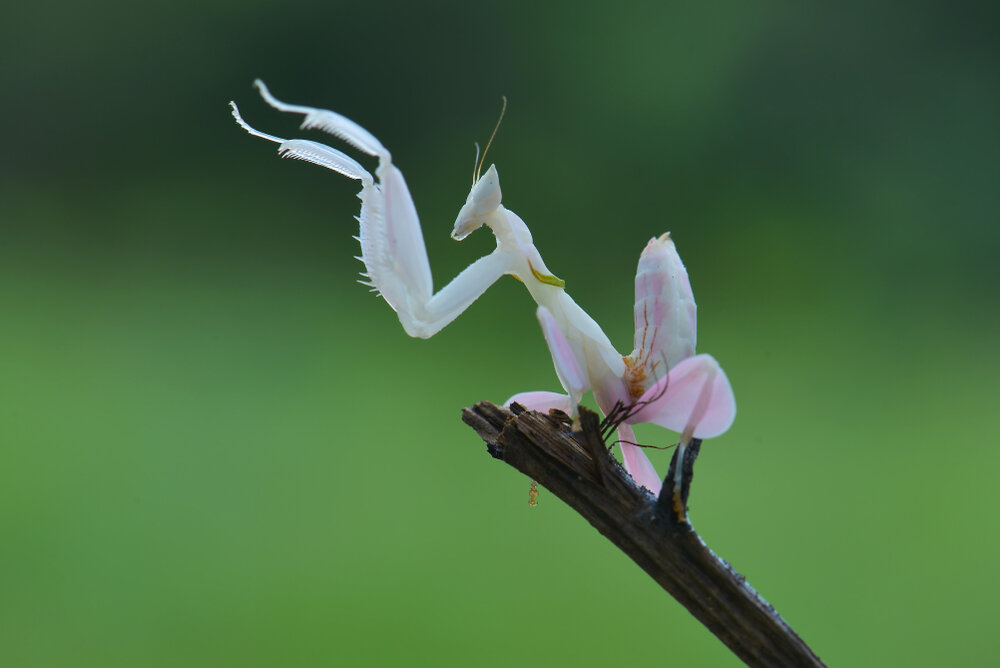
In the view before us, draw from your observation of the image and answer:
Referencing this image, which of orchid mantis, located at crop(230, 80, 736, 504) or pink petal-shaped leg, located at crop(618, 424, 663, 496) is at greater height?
orchid mantis, located at crop(230, 80, 736, 504)

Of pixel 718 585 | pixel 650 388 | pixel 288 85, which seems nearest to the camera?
pixel 718 585

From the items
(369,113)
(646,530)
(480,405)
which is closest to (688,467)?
(646,530)

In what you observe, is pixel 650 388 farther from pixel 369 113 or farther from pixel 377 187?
pixel 369 113

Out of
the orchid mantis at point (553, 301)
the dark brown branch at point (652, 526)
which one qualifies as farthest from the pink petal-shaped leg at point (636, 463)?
the dark brown branch at point (652, 526)

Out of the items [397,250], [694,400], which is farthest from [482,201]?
[694,400]

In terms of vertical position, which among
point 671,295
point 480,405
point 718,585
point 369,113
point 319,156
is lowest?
point 718,585

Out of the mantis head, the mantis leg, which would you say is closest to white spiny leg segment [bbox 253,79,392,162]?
the mantis leg

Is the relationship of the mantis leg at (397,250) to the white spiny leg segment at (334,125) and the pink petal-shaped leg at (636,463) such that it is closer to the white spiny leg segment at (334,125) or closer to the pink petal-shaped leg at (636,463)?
the white spiny leg segment at (334,125)

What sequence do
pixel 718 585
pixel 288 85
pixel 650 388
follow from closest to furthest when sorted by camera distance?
pixel 718 585, pixel 650 388, pixel 288 85

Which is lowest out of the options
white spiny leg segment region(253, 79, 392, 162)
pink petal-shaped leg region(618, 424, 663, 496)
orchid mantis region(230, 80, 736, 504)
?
pink petal-shaped leg region(618, 424, 663, 496)

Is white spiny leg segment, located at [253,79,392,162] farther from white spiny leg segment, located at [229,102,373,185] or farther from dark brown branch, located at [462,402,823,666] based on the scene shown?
dark brown branch, located at [462,402,823,666]
